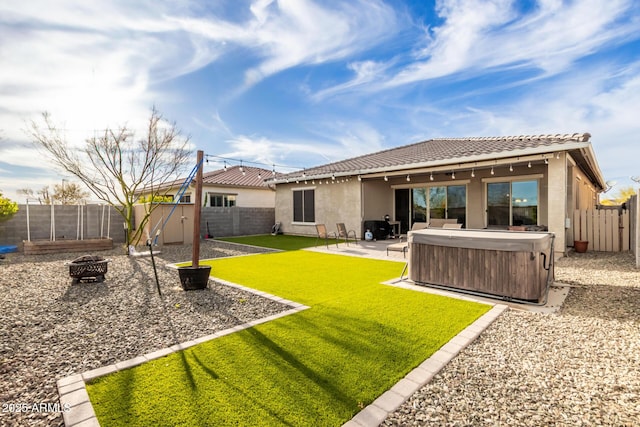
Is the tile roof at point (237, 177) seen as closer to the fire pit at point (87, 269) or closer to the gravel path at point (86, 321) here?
the fire pit at point (87, 269)

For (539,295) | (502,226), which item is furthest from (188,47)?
(502,226)

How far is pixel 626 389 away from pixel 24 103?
14.1 m

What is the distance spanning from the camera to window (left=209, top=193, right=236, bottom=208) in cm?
1815

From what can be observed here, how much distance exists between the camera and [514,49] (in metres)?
8.41

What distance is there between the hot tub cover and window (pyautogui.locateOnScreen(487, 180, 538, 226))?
697cm

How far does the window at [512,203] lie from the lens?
34.9ft

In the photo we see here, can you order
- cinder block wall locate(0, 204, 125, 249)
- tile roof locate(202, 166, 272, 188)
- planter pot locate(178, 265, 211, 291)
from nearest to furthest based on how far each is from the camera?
1. planter pot locate(178, 265, 211, 291)
2. cinder block wall locate(0, 204, 125, 249)
3. tile roof locate(202, 166, 272, 188)

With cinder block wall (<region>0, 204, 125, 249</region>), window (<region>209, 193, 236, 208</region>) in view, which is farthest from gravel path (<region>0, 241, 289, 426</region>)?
window (<region>209, 193, 236, 208</region>)

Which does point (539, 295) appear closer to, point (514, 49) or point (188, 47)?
point (514, 49)

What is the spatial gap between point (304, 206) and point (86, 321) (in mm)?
11487

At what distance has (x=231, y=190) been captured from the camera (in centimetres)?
1881

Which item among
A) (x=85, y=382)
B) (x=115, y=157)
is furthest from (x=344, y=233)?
(x=85, y=382)

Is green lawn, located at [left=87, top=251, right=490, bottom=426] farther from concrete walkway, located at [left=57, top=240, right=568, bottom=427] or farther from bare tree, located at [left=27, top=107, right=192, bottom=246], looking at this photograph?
bare tree, located at [left=27, top=107, right=192, bottom=246]

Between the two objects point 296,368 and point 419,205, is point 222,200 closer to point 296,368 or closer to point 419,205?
point 419,205
